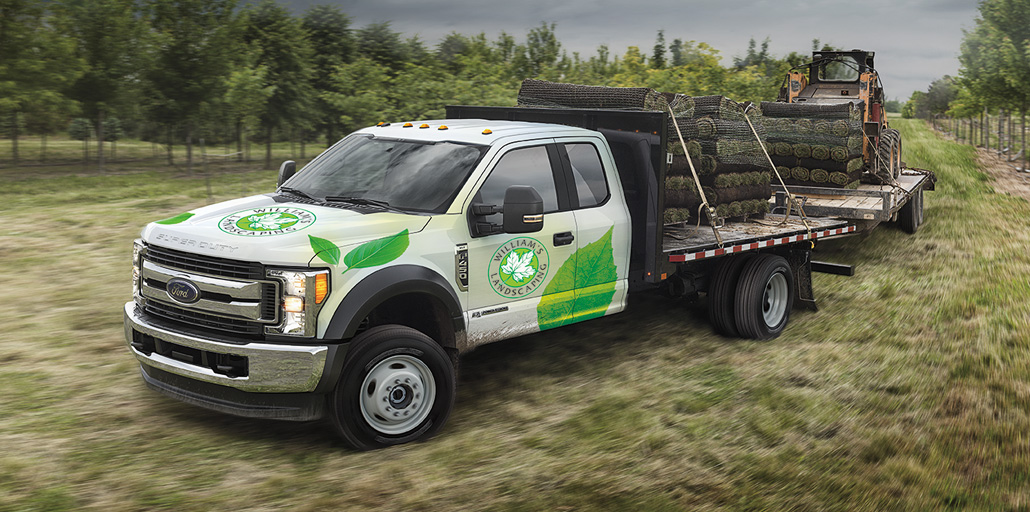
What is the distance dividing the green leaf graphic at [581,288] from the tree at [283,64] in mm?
27191

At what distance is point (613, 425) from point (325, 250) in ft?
7.32

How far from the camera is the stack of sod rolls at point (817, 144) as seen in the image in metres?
11.5

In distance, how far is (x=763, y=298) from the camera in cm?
809

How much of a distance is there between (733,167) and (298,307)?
4.87 meters

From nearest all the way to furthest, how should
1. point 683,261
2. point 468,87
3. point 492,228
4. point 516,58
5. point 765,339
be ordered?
1. point 492,228
2. point 683,261
3. point 765,339
4. point 468,87
5. point 516,58

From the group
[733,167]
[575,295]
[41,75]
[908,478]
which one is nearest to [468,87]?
[41,75]

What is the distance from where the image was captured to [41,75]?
24047mm

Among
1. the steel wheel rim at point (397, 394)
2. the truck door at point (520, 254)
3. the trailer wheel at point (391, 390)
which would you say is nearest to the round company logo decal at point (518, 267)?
the truck door at point (520, 254)

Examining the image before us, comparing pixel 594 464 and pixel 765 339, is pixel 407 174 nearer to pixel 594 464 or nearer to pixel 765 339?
pixel 594 464

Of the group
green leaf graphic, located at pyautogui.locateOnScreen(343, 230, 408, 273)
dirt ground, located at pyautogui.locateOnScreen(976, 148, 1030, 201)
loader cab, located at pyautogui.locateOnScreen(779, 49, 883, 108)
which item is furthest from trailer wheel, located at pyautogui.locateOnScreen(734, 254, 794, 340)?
dirt ground, located at pyautogui.locateOnScreen(976, 148, 1030, 201)

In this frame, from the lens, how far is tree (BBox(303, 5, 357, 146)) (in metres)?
34.3

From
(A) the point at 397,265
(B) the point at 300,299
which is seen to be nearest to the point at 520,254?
(A) the point at 397,265

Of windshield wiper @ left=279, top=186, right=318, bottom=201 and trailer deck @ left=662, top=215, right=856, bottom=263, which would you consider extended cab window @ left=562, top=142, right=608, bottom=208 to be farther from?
windshield wiper @ left=279, top=186, right=318, bottom=201

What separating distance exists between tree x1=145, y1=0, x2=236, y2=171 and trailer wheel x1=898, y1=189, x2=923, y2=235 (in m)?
21.4
